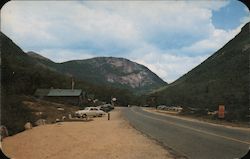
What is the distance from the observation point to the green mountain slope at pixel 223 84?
47.0 meters

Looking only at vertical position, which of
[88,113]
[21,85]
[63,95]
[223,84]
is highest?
[223,84]

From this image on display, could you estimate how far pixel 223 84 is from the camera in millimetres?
64188

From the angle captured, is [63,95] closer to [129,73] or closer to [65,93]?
[65,93]

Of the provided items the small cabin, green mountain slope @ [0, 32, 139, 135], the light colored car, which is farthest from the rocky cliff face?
the small cabin

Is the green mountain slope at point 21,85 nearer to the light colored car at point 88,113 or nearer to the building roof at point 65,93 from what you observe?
the building roof at point 65,93

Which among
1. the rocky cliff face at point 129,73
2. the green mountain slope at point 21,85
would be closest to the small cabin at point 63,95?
the green mountain slope at point 21,85

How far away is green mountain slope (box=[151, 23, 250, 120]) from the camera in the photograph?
154 feet

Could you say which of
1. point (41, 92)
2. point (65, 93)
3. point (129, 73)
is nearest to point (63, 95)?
point (65, 93)

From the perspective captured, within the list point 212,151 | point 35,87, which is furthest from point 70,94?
point 212,151

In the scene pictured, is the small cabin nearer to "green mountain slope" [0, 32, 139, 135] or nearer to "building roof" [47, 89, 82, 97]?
"building roof" [47, 89, 82, 97]

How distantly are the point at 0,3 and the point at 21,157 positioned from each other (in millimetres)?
6292

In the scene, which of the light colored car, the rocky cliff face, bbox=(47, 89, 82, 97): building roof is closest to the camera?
the rocky cliff face

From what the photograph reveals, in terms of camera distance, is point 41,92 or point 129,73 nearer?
point 129,73

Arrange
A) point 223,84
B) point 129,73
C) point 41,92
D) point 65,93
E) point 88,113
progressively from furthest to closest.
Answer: point 65,93, point 41,92, point 223,84, point 129,73, point 88,113
